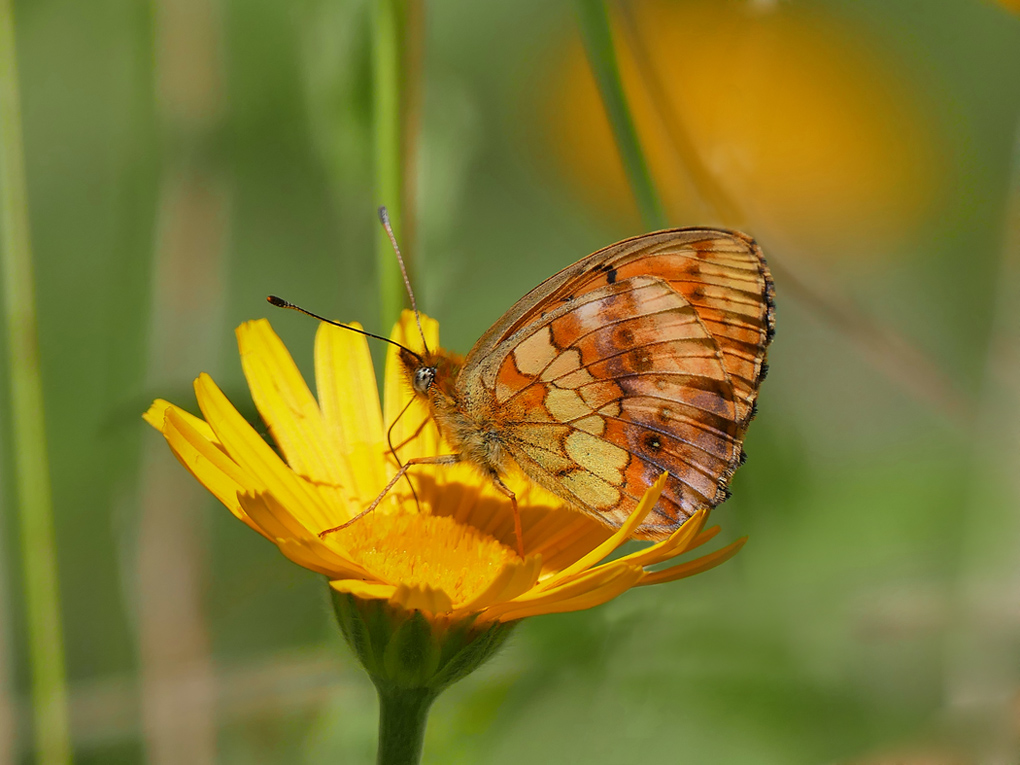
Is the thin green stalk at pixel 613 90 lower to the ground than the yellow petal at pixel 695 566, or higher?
higher

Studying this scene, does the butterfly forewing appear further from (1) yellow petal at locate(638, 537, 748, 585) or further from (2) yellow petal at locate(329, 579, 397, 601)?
(2) yellow petal at locate(329, 579, 397, 601)

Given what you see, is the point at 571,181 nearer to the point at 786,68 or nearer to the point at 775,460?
the point at 786,68

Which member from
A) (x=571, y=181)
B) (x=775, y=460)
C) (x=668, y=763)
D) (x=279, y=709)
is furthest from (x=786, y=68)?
(x=279, y=709)

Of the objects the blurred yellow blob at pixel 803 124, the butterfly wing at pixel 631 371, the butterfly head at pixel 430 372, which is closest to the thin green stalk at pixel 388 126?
the butterfly head at pixel 430 372

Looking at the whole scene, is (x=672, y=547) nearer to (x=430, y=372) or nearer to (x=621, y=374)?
(x=621, y=374)

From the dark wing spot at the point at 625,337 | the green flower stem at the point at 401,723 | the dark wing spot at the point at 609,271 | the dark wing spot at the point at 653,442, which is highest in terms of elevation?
the dark wing spot at the point at 609,271

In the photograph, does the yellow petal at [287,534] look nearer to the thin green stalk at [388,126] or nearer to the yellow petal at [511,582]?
the yellow petal at [511,582]

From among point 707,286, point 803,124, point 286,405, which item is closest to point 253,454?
point 286,405

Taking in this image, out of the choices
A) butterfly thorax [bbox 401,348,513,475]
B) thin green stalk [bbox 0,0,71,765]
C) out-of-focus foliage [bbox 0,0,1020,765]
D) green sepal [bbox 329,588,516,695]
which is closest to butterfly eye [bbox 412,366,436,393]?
butterfly thorax [bbox 401,348,513,475]
